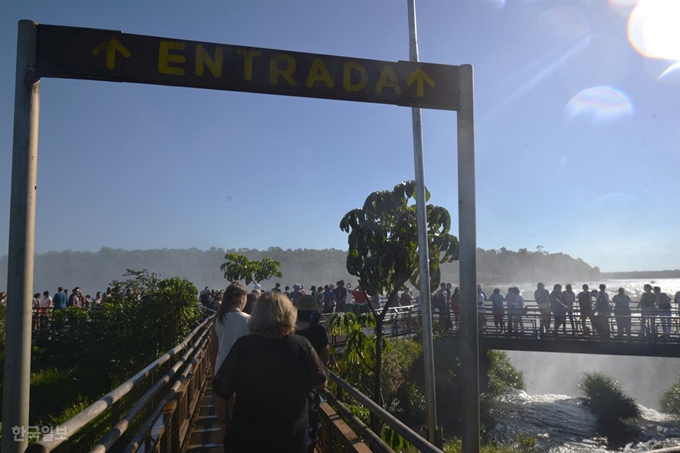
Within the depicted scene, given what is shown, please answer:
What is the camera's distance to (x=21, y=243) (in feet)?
7.92

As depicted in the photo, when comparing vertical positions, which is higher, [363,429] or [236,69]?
[236,69]

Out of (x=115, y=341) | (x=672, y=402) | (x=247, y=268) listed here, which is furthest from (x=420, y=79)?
(x=672, y=402)

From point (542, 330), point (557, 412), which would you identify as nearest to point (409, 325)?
point (542, 330)

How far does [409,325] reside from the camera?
19.5 metres

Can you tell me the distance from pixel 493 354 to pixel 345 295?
7.83m

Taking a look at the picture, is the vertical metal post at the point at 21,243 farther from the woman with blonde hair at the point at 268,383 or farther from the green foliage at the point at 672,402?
the green foliage at the point at 672,402

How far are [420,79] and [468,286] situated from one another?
1324mm

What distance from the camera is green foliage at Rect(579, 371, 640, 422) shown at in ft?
57.0

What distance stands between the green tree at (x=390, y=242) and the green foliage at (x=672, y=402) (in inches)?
671

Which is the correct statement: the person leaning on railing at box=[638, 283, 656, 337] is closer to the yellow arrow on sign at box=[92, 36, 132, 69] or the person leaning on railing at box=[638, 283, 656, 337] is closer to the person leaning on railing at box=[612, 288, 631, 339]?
the person leaning on railing at box=[612, 288, 631, 339]

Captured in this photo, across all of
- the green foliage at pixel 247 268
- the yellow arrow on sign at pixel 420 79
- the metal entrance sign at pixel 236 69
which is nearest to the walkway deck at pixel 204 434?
the metal entrance sign at pixel 236 69

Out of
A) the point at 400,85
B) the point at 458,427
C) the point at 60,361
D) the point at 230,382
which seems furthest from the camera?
the point at 458,427

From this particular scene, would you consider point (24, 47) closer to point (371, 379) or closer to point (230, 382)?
point (230, 382)

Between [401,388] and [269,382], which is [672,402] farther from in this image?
[269,382]
